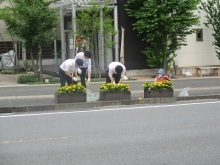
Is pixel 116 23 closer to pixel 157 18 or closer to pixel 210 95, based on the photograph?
pixel 157 18

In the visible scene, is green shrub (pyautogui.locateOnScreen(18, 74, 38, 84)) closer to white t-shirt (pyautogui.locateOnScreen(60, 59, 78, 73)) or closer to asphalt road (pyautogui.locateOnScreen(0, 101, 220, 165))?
white t-shirt (pyautogui.locateOnScreen(60, 59, 78, 73))

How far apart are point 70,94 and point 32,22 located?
6546 millimetres

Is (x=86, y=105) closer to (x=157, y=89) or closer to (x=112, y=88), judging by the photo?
(x=112, y=88)

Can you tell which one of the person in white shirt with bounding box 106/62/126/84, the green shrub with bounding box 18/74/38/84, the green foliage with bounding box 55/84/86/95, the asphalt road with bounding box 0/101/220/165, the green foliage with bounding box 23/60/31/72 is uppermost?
the green foliage with bounding box 23/60/31/72

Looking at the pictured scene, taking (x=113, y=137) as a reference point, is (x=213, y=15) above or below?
above

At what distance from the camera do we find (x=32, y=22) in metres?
17.8

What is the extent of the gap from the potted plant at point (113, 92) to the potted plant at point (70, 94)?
653 mm

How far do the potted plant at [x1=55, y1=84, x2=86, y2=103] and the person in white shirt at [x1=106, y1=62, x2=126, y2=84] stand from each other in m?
1.01

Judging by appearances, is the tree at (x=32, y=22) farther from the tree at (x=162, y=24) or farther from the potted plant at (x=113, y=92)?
the potted plant at (x=113, y=92)

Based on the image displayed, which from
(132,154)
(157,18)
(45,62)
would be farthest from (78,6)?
(132,154)

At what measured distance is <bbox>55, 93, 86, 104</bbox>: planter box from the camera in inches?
487

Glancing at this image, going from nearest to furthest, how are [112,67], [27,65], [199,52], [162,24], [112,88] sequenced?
[112,67] → [112,88] → [162,24] → [27,65] → [199,52]

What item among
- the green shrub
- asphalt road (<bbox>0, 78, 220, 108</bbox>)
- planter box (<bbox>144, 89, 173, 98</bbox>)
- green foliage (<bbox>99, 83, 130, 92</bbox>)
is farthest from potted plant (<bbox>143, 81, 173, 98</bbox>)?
the green shrub

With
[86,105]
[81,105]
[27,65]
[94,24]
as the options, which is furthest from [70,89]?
[27,65]
